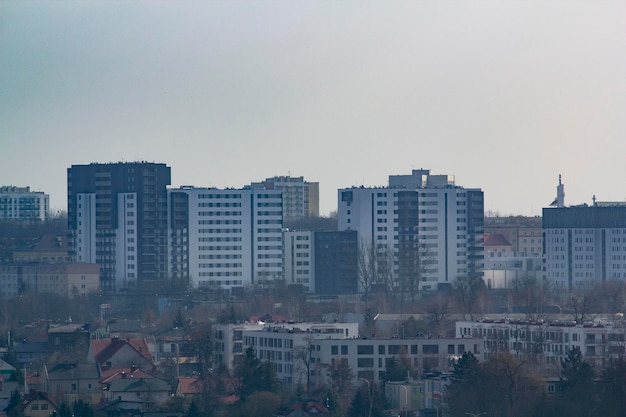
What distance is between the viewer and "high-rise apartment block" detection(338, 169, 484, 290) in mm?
65125

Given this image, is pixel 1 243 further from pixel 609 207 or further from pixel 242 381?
pixel 242 381

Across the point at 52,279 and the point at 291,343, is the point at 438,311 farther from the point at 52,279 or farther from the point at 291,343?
the point at 52,279

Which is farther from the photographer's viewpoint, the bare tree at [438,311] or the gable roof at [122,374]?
the bare tree at [438,311]

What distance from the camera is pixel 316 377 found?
37.2m

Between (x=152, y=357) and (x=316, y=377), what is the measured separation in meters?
5.14

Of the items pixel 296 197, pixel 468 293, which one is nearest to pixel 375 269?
pixel 468 293

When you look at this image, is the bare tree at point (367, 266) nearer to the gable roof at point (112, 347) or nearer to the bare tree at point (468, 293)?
the bare tree at point (468, 293)

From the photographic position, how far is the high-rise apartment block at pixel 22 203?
94.1 meters

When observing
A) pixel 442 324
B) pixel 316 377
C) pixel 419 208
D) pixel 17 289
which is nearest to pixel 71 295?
pixel 17 289

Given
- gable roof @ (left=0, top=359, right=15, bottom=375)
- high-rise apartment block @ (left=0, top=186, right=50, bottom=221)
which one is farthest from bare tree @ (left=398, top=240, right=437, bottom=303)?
high-rise apartment block @ (left=0, top=186, right=50, bottom=221)

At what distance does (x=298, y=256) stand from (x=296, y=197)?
26143 millimetres

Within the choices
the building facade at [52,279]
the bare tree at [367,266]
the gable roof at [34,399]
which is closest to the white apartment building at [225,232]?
the bare tree at [367,266]

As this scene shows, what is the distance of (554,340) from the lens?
40.0 meters

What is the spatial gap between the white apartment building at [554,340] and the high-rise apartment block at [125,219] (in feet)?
80.2
